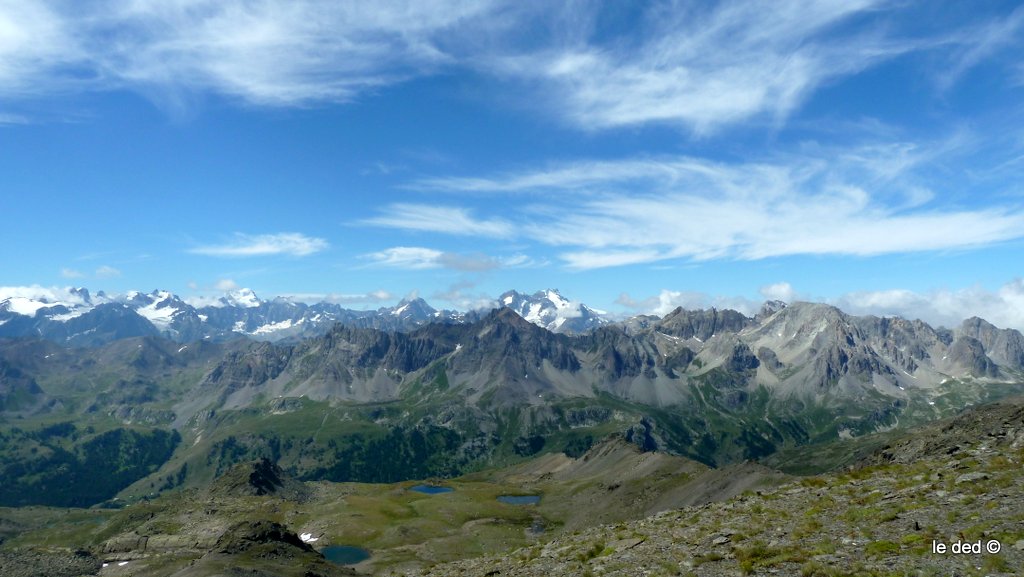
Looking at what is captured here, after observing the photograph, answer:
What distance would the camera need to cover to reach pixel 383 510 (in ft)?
571

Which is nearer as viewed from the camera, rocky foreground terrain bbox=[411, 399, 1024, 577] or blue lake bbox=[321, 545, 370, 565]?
rocky foreground terrain bbox=[411, 399, 1024, 577]

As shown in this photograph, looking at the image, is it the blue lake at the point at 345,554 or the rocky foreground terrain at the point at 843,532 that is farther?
the blue lake at the point at 345,554

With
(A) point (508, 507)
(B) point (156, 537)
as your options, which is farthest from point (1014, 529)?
(B) point (156, 537)

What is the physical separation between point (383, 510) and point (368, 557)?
37100mm

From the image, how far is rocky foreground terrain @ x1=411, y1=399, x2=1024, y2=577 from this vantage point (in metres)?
27.8

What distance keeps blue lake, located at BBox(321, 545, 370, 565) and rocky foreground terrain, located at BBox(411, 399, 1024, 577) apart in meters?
94.3

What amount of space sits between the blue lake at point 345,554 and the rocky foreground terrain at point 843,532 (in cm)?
9430

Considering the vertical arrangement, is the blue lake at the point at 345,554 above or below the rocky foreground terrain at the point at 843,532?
below

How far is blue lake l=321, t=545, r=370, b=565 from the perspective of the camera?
13521cm

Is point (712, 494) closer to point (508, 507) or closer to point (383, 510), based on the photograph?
point (508, 507)

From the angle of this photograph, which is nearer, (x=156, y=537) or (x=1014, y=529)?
(x=1014, y=529)

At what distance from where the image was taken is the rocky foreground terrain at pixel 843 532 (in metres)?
27.8

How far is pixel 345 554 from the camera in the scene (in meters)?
140

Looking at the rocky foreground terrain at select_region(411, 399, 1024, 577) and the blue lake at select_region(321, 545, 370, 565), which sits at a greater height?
the rocky foreground terrain at select_region(411, 399, 1024, 577)
